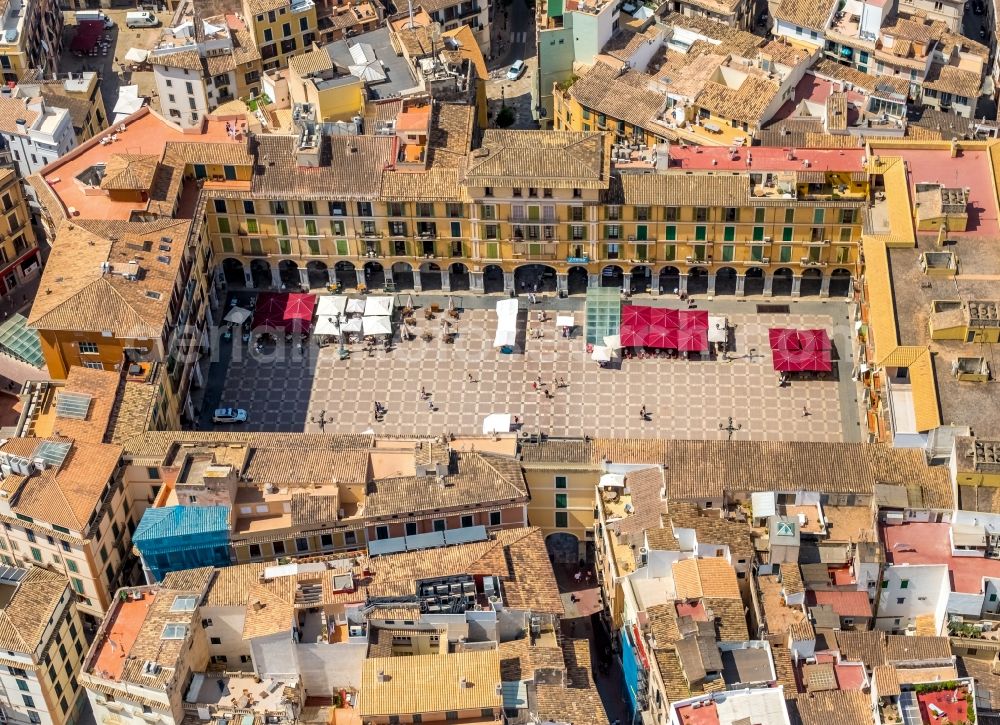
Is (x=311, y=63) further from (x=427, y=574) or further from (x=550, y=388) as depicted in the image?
(x=427, y=574)

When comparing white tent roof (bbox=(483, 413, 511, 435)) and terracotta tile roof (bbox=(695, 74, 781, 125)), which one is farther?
terracotta tile roof (bbox=(695, 74, 781, 125))

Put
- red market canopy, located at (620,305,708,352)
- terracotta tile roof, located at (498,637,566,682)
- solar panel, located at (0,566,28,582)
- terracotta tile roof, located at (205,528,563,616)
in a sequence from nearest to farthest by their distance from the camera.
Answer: terracotta tile roof, located at (498,637,566,682), terracotta tile roof, located at (205,528,563,616), solar panel, located at (0,566,28,582), red market canopy, located at (620,305,708,352)

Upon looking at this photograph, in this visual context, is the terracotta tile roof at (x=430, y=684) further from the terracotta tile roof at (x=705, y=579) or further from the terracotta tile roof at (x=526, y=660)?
the terracotta tile roof at (x=705, y=579)

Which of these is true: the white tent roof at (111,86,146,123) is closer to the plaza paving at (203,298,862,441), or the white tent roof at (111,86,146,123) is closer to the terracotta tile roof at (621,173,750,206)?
the plaza paving at (203,298,862,441)

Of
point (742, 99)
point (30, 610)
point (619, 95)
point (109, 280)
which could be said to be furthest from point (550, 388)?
point (30, 610)

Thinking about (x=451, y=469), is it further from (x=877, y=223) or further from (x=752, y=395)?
(x=877, y=223)

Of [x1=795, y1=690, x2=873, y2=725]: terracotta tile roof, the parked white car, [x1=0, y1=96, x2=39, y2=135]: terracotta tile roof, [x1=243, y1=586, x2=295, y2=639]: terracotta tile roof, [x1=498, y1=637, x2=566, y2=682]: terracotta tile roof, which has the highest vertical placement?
[x1=0, y1=96, x2=39, y2=135]: terracotta tile roof

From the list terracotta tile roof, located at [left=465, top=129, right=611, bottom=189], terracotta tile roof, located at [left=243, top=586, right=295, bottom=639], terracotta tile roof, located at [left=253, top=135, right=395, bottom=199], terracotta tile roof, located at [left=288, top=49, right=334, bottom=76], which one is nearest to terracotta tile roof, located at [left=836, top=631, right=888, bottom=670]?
terracotta tile roof, located at [left=243, top=586, right=295, bottom=639]

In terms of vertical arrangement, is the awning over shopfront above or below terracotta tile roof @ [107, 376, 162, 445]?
below
